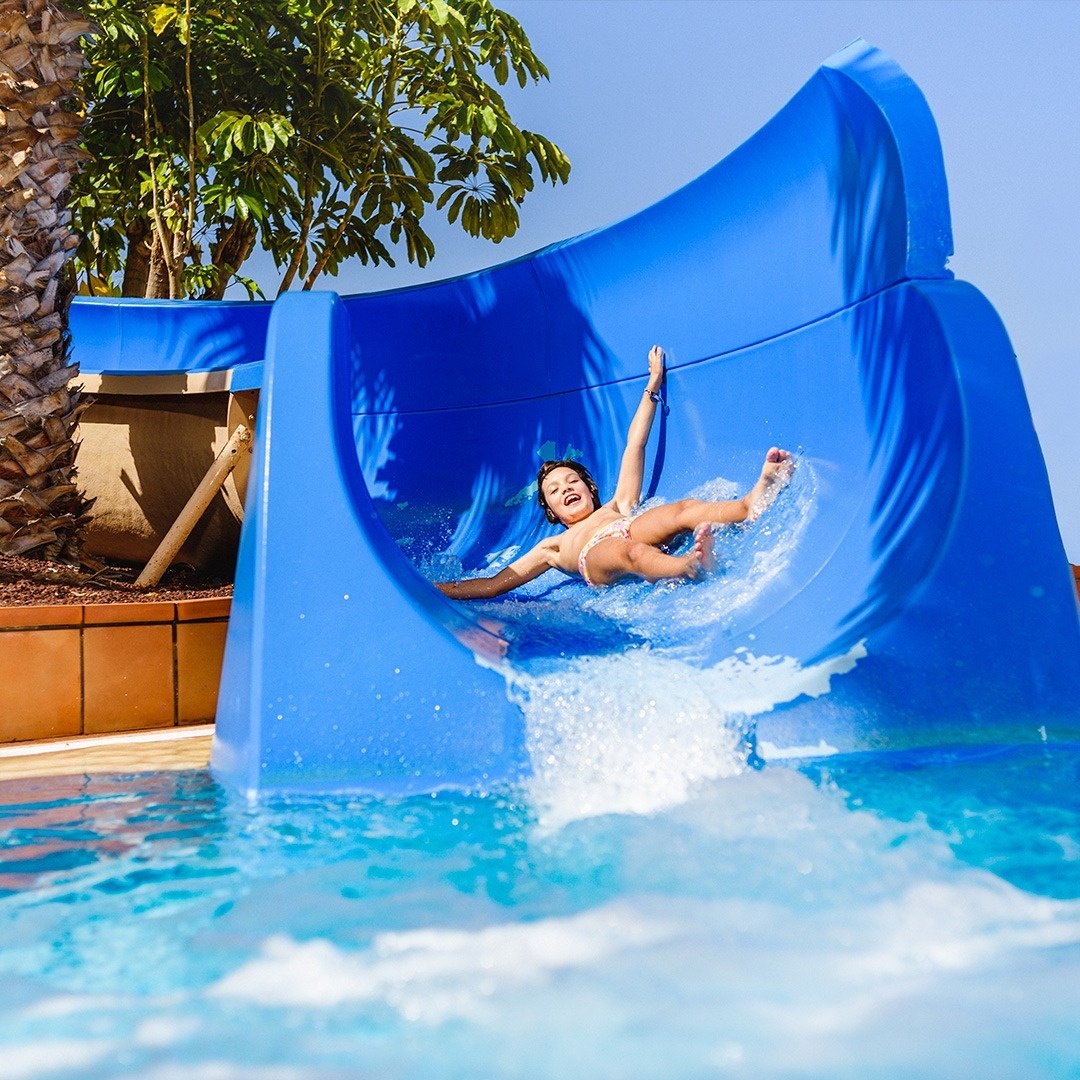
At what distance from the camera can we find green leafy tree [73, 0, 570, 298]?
711 cm

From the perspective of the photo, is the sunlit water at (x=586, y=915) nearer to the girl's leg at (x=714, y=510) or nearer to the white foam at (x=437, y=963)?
the white foam at (x=437, y=963)

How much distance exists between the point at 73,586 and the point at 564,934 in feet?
9.83

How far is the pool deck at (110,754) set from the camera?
2566 millimetres

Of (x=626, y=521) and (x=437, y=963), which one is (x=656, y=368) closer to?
(x=626, y=521)

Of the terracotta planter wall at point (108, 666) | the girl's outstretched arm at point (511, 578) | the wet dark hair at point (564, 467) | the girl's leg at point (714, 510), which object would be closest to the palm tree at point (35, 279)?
the terracotta planter wall at point (108, 666)

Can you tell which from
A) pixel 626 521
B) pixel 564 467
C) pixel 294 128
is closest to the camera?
pixel 626 521

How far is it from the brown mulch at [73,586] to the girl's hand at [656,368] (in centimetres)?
189

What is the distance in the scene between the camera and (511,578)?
155 inches

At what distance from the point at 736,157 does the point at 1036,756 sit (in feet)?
7.65

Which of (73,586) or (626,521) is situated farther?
(73,586)

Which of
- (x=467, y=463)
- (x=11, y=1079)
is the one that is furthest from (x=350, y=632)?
(x=467, y=463)

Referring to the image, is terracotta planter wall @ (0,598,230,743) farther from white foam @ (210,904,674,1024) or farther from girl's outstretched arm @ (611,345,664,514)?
white foam @ (210,904,674,1024)

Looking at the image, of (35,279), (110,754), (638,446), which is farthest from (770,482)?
(35,279)

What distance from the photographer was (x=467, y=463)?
4969 mm
